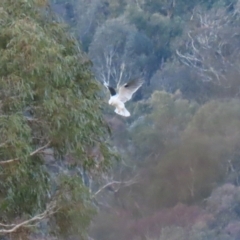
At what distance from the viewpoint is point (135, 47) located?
27.9 m

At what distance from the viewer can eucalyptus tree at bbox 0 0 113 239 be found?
659 cm

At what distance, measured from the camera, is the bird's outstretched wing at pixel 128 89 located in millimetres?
8422

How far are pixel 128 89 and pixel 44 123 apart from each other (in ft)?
6.07

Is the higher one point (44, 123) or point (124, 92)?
point (44, 123)

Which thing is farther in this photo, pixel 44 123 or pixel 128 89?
pixel 128 89

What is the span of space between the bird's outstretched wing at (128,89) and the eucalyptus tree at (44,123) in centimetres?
91

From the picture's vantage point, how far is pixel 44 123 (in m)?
6.82

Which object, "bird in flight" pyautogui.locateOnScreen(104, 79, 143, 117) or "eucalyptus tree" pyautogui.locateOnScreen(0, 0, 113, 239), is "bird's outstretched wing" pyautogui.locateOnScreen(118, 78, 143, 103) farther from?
"eucalyptus tree" pyautogui.locateOnScreen(0, 0, 113, 239)

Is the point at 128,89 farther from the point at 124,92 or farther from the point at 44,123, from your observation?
the point at 44,123

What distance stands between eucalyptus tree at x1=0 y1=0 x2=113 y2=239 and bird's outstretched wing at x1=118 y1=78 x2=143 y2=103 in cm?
91

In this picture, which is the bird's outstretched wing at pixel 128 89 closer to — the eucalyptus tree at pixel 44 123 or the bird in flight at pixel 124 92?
the bird in flight at pixel 124 92

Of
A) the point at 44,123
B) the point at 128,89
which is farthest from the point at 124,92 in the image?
the point at 44,123

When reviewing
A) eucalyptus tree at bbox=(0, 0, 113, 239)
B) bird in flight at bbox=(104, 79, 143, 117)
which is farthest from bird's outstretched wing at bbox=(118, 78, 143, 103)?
eucalyptus tree at bbox=(0, 0, 113, 239)

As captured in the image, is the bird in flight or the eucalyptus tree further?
the bird in flight
